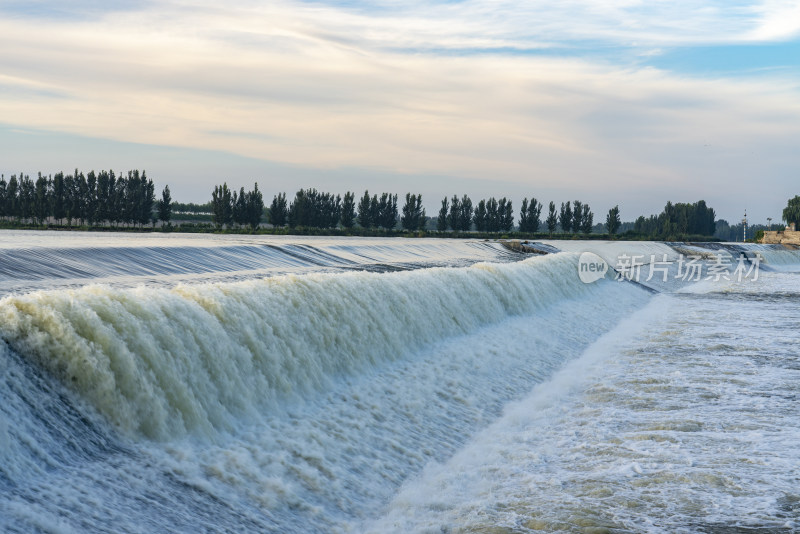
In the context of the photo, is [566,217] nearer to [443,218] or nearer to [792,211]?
[443,218]

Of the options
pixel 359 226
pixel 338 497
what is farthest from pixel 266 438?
pixel 359 226

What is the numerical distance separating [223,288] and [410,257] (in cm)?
2370

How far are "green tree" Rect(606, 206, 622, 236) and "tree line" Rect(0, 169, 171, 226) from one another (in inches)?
2381

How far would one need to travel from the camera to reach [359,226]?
84125mm

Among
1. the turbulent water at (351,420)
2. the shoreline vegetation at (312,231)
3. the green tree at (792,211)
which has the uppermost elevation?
the green tree at (792,211)

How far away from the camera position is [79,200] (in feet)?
213

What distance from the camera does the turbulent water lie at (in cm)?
621

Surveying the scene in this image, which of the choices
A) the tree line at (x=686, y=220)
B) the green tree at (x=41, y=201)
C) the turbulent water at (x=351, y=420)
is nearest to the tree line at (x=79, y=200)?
the green tree at (x=41, y=201)

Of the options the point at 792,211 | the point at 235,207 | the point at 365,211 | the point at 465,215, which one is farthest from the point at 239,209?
the point at 792,211

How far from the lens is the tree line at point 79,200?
6525cm

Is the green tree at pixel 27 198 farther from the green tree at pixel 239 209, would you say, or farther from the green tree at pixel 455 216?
the green tree at pixel 455 216

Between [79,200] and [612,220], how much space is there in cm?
6754

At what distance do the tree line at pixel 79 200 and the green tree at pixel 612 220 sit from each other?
60.5 metres

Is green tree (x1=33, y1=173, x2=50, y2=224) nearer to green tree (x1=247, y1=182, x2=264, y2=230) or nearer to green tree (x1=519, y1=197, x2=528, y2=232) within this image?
green tree (x1=247, y1=182, x2=264, y2=230)
